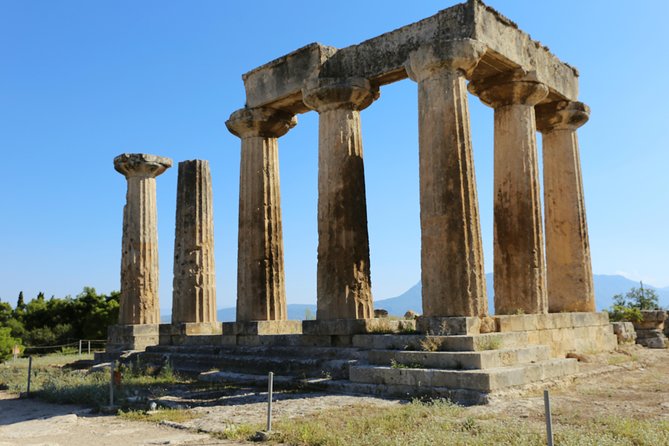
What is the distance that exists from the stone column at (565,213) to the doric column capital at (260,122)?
705 centimetres

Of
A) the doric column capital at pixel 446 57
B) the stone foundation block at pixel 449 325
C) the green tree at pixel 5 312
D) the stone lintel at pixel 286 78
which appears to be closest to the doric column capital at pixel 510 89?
the doric column capital at pixel 446 57

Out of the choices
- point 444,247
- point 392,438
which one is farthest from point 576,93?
point 392,438

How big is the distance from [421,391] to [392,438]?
10.7ft

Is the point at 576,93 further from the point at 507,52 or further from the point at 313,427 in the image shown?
the point at 313,427

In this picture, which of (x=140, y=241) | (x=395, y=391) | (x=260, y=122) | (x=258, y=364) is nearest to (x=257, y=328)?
(x=258, y=364)

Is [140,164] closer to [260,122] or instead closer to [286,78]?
[260,122]

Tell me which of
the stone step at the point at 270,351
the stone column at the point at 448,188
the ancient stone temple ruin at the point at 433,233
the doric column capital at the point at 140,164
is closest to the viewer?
the ancient stone temple ruin at the point at 433,233

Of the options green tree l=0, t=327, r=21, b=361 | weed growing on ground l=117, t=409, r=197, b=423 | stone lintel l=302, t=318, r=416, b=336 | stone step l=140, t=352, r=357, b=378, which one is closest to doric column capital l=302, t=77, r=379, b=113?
stone lintel l=302, t=318, r=416, b=336

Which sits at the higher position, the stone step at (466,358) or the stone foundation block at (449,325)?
the stone foundation block at (449,325)

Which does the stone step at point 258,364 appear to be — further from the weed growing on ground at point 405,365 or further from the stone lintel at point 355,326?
the weed growing on ground at point 405,365

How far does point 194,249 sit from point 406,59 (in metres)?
10.8

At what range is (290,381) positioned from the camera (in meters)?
12.8

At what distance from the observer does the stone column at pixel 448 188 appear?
12.3 metres

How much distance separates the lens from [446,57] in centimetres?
1270
